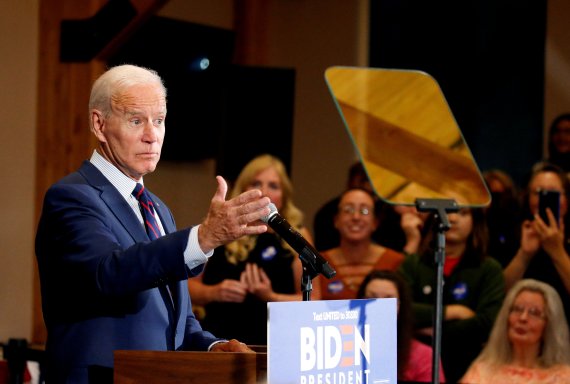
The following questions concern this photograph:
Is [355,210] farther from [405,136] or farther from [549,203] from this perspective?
[405,136]

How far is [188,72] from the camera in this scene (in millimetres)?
6430

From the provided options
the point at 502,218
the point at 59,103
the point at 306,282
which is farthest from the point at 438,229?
the point at 59,103

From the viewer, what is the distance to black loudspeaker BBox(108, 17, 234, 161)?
6203 millimetres

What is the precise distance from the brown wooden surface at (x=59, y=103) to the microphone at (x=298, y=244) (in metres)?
3.47

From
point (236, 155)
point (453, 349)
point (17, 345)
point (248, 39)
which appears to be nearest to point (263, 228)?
point (17, 345)

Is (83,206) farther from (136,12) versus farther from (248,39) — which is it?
(248,39)

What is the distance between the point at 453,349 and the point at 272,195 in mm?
1022

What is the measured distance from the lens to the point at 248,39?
7578mm

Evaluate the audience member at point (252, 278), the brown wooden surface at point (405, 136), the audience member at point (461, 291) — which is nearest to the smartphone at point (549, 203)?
the audience member at point (461, 291)

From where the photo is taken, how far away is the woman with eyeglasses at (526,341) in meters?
4.00

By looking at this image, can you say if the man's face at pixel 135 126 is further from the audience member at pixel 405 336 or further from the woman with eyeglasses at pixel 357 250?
the woman with eyeglasses at pixel 357 250

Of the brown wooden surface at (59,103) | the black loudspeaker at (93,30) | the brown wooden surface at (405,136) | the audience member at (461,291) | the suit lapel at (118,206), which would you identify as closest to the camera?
the suit lapel at (118,206)

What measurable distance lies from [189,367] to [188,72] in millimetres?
4735

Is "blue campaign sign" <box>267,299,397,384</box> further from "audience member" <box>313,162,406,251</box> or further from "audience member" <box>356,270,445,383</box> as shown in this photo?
"audience member" <box>313,162,406,251</box>
